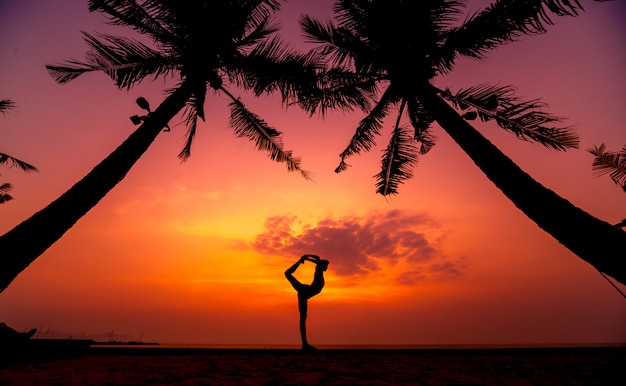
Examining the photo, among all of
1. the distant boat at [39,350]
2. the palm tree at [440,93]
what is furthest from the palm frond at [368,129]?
the distant boat at [39,350]

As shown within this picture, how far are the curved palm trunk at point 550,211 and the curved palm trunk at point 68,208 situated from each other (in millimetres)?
4320

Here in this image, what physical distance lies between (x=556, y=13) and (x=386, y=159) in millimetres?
4836

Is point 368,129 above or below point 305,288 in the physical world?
above

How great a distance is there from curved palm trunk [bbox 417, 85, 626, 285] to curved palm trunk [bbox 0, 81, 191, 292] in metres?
4.32

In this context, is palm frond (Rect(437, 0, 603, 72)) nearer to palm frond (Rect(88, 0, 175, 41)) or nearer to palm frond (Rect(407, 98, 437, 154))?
palm frond (Rect(407, 98, 437, 154))

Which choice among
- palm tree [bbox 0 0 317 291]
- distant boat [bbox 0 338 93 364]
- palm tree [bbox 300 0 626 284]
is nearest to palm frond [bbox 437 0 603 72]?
palm tree [bbox 300 0 626 284]

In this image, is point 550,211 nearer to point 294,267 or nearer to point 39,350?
point 294,267

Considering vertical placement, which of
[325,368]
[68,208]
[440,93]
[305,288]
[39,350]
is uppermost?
[440,93]

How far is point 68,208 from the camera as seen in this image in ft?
11.6

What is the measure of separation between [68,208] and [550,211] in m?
5.15

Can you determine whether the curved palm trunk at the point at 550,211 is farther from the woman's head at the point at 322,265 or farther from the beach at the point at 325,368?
the woman's head at the point at 322,265

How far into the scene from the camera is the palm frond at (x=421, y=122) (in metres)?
6.74

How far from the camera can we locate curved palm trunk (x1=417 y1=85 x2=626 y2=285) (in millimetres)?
2691

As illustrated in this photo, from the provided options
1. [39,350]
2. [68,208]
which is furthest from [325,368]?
[39,350]
